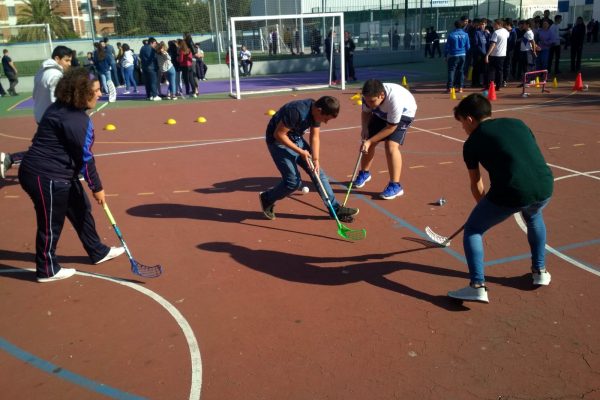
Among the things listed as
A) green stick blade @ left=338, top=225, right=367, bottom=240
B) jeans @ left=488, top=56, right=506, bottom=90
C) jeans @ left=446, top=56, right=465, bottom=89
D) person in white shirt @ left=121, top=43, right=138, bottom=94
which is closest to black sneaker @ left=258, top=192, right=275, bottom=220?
green stick blade @ left=338, top=225, right=367, bottom=240

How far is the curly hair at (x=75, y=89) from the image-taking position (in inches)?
180

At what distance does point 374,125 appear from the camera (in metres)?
7.23

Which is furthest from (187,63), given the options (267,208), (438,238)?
(438,238)

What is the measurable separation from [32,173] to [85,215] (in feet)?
2.31

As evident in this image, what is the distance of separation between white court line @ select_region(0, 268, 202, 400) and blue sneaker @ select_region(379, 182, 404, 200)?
3.49m

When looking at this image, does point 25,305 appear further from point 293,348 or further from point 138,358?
point 293,348

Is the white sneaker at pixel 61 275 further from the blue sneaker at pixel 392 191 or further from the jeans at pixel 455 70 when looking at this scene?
the jeans at pixel 455 70

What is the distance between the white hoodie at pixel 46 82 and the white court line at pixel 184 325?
2.99 m

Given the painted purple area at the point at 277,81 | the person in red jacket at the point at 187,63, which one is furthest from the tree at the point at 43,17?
the person in red jacket at the point at 187,63

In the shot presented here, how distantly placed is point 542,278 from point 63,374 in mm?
3868

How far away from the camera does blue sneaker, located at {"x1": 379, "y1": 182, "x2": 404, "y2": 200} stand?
7.06 metres

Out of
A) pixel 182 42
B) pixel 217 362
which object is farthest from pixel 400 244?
pixel 182 42

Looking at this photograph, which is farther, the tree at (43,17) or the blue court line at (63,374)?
the tree at (43,17)

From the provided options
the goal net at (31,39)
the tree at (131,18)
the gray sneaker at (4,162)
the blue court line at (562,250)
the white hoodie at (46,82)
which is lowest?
the blue court line at (562,250)
